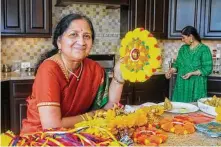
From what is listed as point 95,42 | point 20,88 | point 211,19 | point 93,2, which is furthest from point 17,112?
point 211,19

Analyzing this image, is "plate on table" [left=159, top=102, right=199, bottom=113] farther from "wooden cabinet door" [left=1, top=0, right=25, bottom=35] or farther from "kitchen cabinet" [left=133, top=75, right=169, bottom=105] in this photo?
"wooden cabinet door" [left=1, top=0, right=25, bottom=35]

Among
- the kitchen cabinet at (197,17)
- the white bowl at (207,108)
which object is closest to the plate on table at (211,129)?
the white bowl at (207,108)

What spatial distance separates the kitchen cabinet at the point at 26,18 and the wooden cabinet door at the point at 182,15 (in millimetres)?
1676

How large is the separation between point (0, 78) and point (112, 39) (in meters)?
1.62

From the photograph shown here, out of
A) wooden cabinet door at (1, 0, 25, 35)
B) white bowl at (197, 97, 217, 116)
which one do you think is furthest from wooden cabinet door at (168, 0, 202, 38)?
white bowl at (197, 97, 217, 116)

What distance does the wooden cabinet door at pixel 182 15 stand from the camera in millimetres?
3842

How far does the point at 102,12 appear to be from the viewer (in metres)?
3.83

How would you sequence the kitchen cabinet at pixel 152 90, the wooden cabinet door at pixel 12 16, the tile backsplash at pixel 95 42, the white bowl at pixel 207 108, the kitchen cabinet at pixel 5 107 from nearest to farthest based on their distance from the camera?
the white bowl at pixel 207 108 → the kitchen cabinet at pixel 5 107 → the wooden cabinet door at pixel 12 16 → the tile backsplash at pixel 95 42 → the kitchen cabinet at pixel 152 90

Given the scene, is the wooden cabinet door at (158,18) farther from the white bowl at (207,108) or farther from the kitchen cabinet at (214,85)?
the white bowl at (207,108)

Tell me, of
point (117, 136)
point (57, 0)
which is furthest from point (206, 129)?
point (57, 0)

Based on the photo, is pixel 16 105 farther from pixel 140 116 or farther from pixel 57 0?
pixel 140 116

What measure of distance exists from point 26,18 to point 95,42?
0.97 metres

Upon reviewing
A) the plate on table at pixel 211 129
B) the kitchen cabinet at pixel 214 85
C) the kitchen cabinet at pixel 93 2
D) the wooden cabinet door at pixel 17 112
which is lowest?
the wooden cabinet door at pixel 17 112

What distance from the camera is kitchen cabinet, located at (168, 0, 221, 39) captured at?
3770mm
